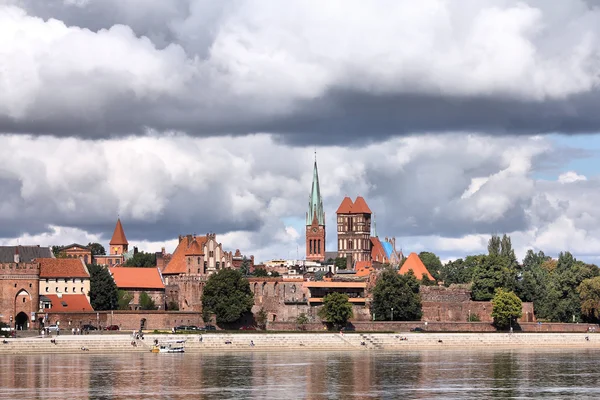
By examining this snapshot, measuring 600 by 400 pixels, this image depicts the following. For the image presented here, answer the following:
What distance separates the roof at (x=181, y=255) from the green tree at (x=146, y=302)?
20.1 ft

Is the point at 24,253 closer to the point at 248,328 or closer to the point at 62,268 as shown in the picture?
the point at 62,268

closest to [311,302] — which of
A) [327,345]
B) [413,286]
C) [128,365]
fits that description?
[413,286]

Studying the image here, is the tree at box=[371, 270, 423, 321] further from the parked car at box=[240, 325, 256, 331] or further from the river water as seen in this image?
the river water

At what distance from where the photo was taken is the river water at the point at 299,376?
3039 inches

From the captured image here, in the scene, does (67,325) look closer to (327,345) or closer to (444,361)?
(327,345)

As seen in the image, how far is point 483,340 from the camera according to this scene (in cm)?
12900

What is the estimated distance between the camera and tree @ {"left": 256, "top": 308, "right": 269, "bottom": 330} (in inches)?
5443

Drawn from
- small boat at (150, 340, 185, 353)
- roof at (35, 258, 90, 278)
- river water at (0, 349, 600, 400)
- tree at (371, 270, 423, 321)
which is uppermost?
roof at (35, 258, 90, 278)

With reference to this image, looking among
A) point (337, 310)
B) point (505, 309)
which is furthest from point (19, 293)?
point (505, 309)

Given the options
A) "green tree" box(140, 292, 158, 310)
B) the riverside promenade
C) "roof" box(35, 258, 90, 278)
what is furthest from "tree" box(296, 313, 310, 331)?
"roof" box(35, 258, 90, 278)

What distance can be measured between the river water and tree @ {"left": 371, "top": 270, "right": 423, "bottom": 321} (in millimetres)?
22828

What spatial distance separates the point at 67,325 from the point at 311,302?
94.8 feet

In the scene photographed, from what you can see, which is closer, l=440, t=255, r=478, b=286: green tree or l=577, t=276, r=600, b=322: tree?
l=577, t=276, r=600, b=322: tree

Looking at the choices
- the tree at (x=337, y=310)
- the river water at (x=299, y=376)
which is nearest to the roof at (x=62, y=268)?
the tree at (x=337, y=310)
